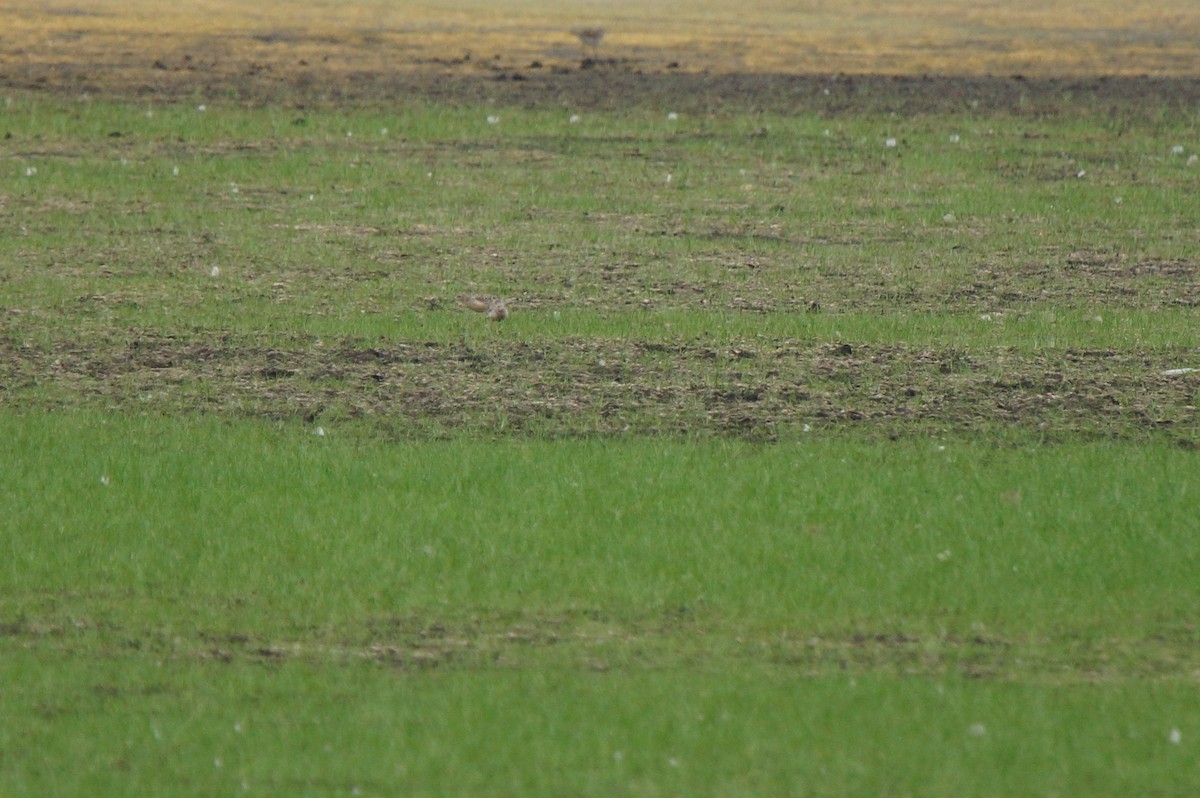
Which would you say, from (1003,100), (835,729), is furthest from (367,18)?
(835,729)

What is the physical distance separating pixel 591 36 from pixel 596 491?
77.1 feet

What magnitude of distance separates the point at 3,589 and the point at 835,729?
149 inches

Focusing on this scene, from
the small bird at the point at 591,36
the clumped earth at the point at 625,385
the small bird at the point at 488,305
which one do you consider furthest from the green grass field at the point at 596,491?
the small bird at the point at 591,36

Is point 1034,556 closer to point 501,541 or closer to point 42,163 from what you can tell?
point 501,541

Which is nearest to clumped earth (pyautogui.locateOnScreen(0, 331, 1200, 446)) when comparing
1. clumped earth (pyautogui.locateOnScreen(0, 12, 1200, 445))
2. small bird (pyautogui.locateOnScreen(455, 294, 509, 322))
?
clumped earth (pyautogui.locateOnScreen(0, 12, 1200, 445))

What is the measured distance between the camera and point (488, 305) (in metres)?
12.2

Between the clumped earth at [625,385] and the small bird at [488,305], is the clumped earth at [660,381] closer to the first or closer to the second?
the clumped earth at [625,385]

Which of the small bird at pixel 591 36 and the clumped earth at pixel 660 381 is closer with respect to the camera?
the clumped earth at pixel 660 381

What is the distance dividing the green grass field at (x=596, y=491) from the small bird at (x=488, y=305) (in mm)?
140

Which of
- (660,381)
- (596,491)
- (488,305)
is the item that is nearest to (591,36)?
(488,305)

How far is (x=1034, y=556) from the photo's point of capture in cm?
753

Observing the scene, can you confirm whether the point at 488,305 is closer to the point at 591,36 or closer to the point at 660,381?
the point at 660,381

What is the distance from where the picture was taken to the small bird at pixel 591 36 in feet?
96.5

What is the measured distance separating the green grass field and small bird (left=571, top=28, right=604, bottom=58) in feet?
44.2
